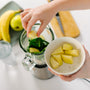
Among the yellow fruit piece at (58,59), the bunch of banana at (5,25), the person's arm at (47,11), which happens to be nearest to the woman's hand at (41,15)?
the person's arm at (47,11)

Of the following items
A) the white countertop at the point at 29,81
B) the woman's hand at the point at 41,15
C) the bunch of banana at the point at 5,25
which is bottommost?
the white countertop at the point at 29,81

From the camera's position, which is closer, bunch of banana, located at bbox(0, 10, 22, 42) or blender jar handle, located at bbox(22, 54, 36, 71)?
blender jar handle, located at bbox(22, 54, 36, 71)

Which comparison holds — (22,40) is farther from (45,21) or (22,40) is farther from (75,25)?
(75,25)

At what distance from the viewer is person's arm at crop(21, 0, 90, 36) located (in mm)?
481

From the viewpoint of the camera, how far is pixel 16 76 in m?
0.66

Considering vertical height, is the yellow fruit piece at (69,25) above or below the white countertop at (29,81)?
above

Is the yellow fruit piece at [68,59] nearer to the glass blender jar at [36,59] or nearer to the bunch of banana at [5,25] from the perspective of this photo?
the glass blender jar at [36,59]

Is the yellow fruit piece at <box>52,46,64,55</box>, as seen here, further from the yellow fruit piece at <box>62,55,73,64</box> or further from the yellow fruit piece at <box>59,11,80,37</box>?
the yellow fruit piece at <box>59,11,80,37</box>

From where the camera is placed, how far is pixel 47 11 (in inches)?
19.0

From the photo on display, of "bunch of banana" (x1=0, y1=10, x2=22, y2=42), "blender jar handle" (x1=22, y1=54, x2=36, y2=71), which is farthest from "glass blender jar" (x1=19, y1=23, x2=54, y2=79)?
"bunch of banana" (x1=0, y1=10, x2=22, y2=42)

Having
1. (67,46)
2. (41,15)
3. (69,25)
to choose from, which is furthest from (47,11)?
(69,25)

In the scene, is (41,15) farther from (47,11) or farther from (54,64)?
(54,64)

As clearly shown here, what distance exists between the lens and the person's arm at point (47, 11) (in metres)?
0.48

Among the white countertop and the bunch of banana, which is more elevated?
the bunch of banana
